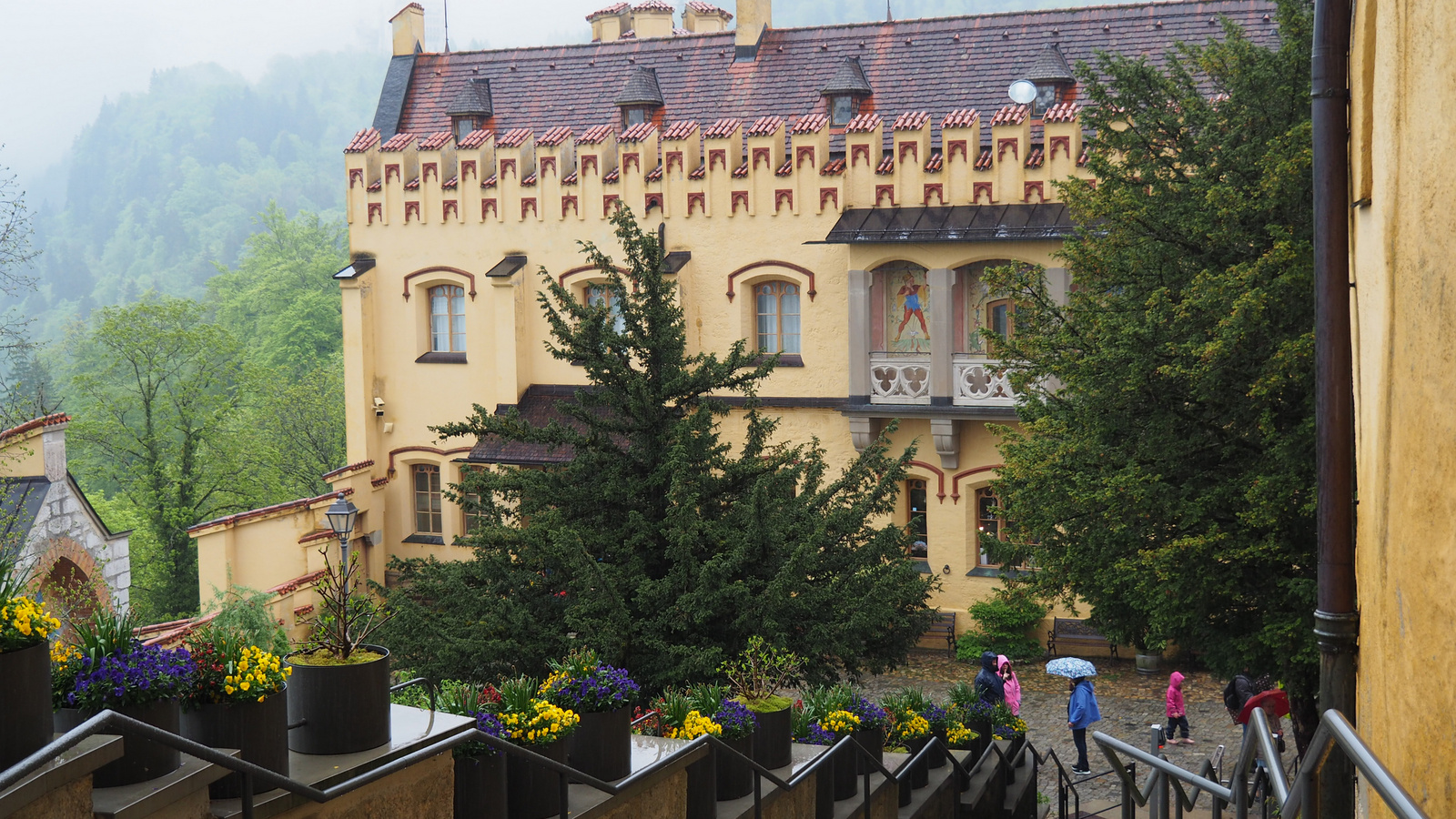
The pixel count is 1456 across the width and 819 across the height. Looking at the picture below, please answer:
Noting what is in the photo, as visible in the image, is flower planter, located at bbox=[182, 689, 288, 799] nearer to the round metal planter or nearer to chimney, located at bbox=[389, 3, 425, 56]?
the round metal planter

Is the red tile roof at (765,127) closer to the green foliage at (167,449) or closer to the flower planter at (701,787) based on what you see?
the flower planter at (701,787)

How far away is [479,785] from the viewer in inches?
260

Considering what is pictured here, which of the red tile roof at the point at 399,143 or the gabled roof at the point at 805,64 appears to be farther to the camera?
the red tile roof at the point at 399,143

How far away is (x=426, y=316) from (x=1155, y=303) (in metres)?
17.9

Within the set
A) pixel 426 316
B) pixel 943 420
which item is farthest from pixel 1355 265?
pixel 426 316

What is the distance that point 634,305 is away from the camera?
1379 cm

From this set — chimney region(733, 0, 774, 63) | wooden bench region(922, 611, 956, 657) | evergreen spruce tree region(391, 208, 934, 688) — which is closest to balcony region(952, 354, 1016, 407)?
wooden bench region(922, 611, 956, 657)

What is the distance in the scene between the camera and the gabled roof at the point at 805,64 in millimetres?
23984

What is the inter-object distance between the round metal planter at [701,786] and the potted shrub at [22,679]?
430 centimetres

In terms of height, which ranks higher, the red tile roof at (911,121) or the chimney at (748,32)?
the chimney at (748,32)

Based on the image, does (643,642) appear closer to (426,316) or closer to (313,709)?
(313,709)

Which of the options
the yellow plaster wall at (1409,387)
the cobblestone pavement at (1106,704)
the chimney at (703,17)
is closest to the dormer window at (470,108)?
the chimney at (703,17)

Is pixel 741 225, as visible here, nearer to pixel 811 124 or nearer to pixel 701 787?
pixel 811 124

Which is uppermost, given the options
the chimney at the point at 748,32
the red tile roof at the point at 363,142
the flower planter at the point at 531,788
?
the chimney at the point at 748,32
